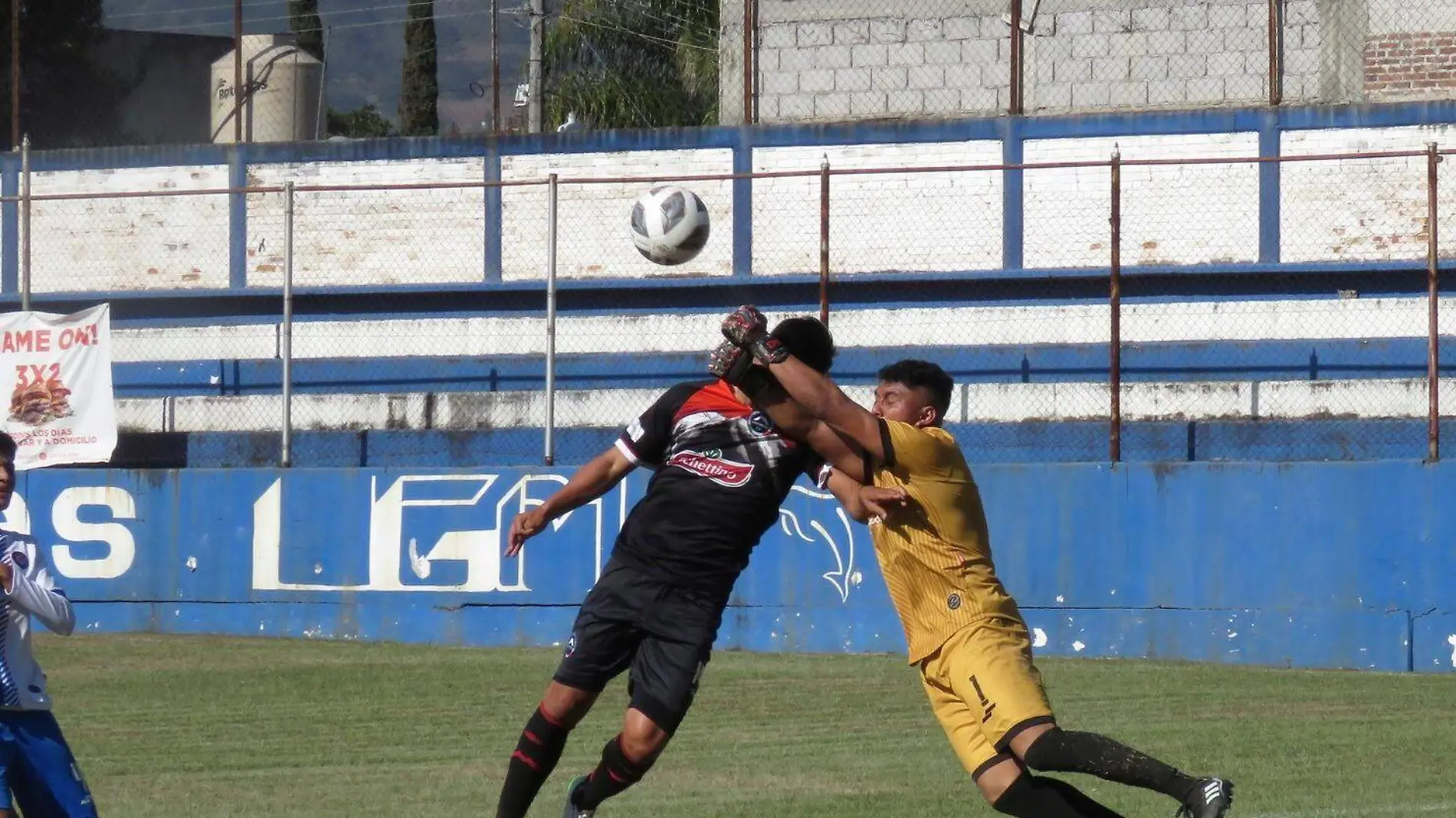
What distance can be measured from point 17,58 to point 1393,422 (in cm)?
1743

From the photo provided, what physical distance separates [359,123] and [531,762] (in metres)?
52.6

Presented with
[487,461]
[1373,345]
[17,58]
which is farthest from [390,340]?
[1373,345]

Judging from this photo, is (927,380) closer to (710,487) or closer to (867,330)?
(710,487)

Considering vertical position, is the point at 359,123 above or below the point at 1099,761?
above

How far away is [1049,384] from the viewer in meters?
19.9

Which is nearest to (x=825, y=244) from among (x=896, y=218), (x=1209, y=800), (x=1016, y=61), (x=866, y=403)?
(x=866, y=403)

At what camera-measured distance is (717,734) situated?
1109 centimetres

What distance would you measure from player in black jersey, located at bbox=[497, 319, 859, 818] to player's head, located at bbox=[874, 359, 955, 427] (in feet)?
1.90

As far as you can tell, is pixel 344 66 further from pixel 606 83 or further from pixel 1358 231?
pixel 1358 231

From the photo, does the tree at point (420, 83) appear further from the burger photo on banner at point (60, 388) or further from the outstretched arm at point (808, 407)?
the outstretched arm at point (808, 407)

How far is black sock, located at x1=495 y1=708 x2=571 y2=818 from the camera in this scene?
7.36 m

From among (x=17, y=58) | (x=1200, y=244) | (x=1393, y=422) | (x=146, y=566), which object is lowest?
(x=146, y=566)

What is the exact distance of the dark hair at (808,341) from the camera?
22.7 feet

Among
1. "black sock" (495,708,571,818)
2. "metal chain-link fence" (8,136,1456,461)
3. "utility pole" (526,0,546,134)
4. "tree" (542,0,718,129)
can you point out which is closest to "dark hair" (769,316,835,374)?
"black sock" (495,708,571,818)
